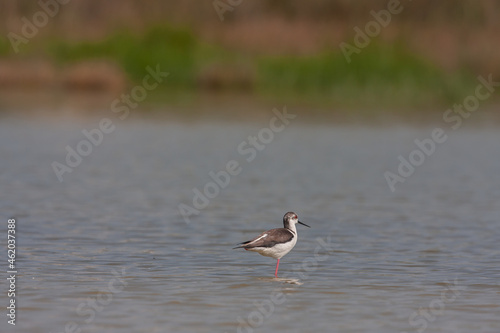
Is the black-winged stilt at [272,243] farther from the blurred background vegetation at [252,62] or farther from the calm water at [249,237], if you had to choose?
the blurred background vegetation at [252,62]

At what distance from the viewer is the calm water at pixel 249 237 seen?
923cm

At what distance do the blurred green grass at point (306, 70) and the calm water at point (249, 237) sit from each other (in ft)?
29.7

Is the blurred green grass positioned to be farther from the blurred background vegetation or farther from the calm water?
the calm water

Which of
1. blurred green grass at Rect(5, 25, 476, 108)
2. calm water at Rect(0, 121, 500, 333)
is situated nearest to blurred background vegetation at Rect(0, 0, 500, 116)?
blurred green grass at Rect(5, 25, 476, 108)

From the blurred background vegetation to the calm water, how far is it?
915 centimetres

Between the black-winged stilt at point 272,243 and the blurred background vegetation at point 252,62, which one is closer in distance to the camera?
the black-winged stilt at point 272,243

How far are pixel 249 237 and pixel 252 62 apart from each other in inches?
Result: 912

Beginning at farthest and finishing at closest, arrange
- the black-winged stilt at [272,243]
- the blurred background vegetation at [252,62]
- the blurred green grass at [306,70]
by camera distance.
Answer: the blurred background vegetation at [252,62], the blurred green grass at [306,70], the black-winged stilt at [272,243]

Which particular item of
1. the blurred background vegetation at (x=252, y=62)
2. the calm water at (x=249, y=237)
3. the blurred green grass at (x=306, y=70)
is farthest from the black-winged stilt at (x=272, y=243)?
the blurred green grass at (x=306, y=70)

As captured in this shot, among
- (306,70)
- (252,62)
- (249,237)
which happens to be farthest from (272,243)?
(252,62)

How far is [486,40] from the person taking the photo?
125ft

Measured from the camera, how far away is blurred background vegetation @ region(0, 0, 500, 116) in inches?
1334

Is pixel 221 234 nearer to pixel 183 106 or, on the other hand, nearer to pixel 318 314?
pixel 318 314

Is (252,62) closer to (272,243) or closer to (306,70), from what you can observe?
(306,70)
